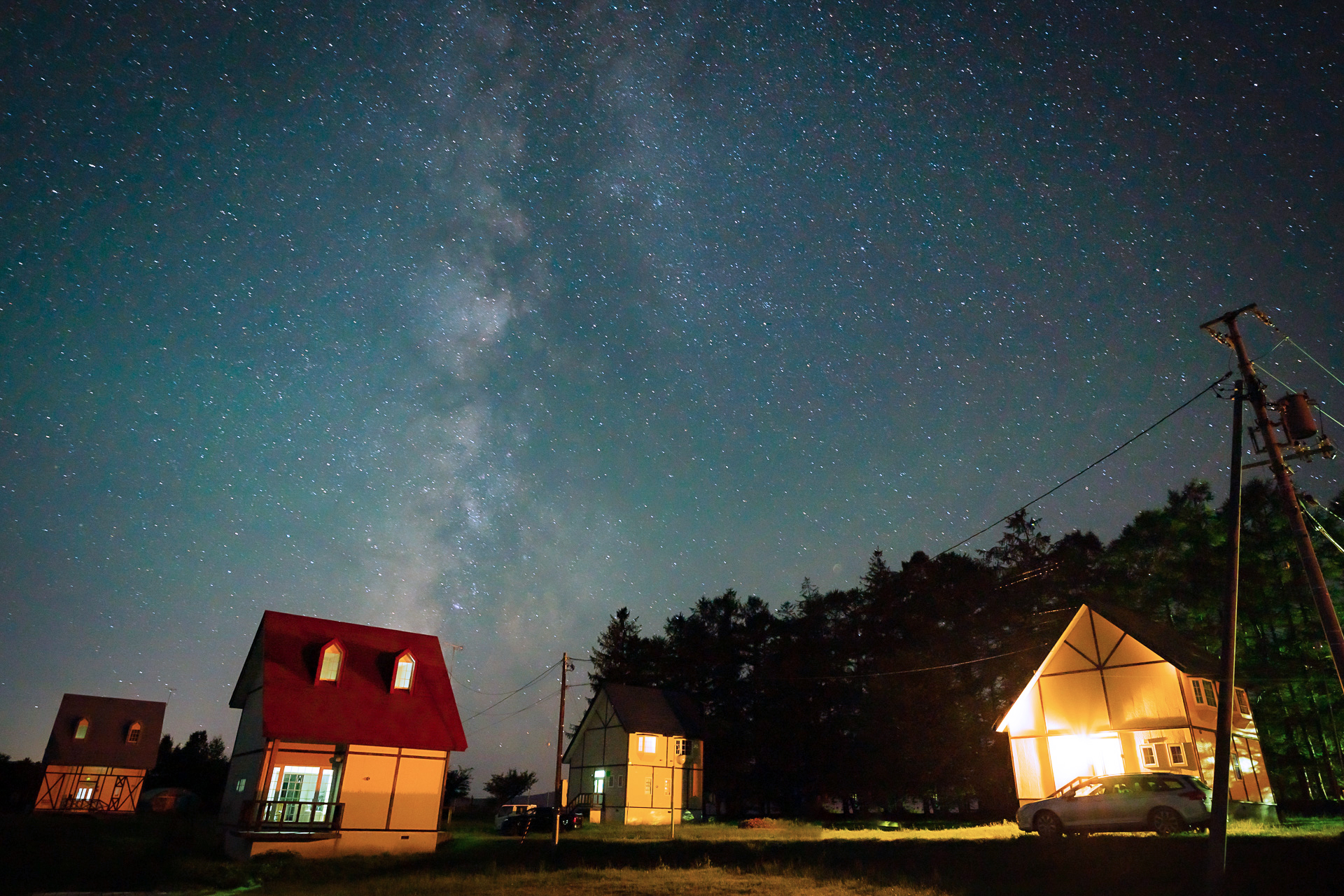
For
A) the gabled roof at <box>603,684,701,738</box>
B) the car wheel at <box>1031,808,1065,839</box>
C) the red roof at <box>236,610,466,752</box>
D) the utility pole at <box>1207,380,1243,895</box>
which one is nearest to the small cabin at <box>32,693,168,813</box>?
the red roof at <box>236,610,466,752</box>

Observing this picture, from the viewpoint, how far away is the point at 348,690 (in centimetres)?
3366

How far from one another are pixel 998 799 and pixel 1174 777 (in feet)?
108

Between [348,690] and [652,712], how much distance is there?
74.1 feet

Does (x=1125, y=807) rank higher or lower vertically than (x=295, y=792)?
higher

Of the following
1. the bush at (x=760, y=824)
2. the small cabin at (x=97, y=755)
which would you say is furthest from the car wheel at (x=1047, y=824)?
the small cabin at (x=97, y=755)

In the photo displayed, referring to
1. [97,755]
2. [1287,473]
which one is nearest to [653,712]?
[97,755]

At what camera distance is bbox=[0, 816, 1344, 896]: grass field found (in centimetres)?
1678

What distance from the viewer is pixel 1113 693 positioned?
3053cm

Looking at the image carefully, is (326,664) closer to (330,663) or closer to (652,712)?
(330,663)

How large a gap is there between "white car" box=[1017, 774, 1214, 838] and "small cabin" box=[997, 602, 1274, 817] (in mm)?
6912

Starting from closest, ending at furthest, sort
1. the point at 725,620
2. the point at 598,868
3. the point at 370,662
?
the point at 598,868 → the point at 370,662 → the point at 725,620

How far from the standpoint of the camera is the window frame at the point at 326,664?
109 ft

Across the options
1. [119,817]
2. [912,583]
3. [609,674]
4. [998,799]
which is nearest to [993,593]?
[912,583]

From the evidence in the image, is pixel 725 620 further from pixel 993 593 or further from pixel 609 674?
pixel 993 593
